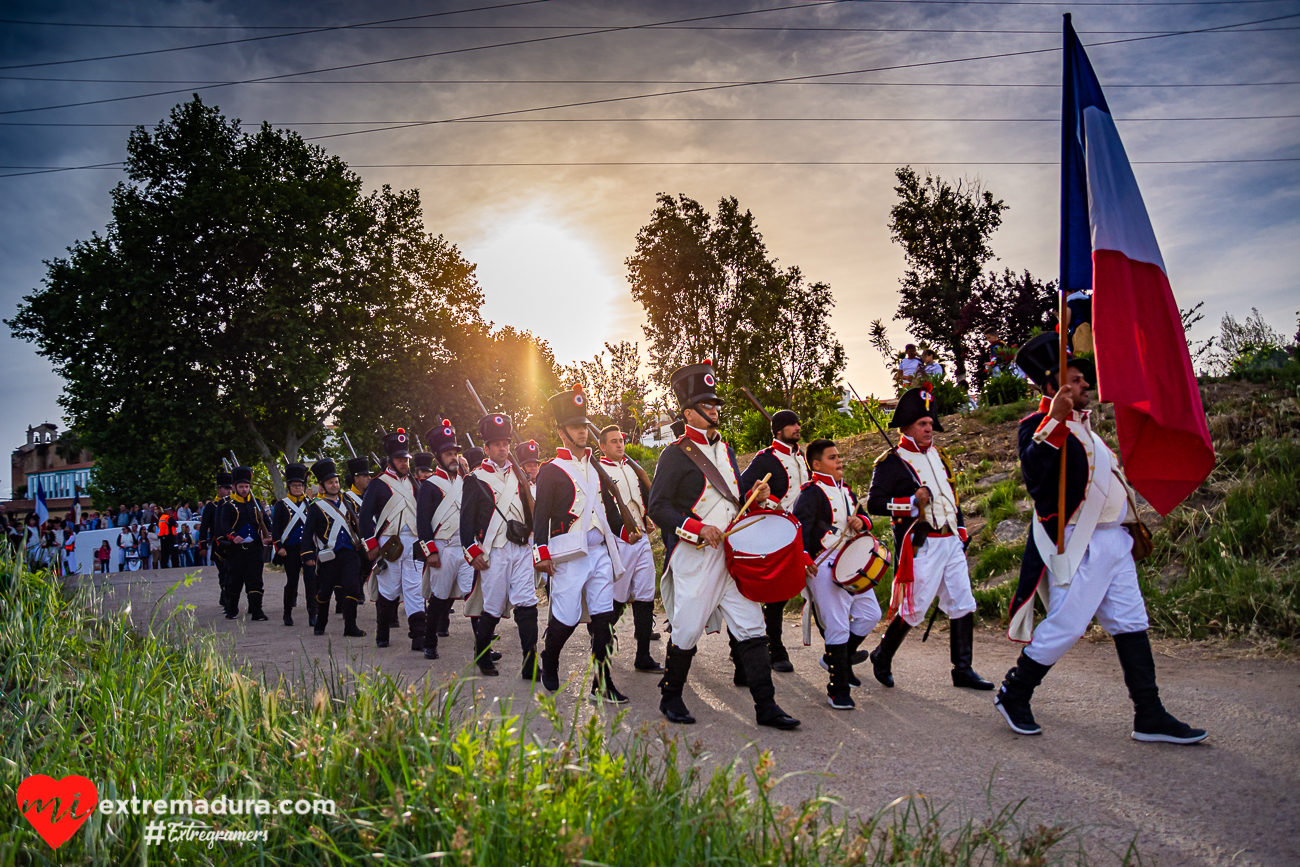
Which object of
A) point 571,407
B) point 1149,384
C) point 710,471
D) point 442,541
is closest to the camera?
point 1149,384

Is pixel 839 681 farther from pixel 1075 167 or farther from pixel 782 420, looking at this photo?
pixel 1075 167

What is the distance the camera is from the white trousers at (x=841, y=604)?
623 centimetres

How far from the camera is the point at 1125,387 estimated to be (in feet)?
15.3

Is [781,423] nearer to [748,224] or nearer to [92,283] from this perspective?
[92,283]

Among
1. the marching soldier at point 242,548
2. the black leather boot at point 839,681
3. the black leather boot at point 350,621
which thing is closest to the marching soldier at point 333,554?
the black leather boot at point 350,621

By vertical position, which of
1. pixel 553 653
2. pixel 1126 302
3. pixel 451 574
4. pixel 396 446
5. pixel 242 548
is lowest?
pixel 553 653

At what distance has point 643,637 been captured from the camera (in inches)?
304

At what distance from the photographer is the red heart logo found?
2.90 meters

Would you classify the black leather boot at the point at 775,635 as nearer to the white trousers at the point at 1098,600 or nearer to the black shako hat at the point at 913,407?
the black shako hat at the point at 913,407

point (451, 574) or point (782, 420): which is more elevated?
point (782, 420)

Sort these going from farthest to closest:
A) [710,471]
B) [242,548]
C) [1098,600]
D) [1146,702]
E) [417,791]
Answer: [242,548] < [710,471] < [1098,600] < [1146,702] < [417,791]

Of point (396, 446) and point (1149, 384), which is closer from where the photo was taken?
point (1149, 384)

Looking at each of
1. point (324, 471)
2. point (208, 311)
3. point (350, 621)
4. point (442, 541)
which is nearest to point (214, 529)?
point (324, 471)

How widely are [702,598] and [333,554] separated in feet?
22.3
